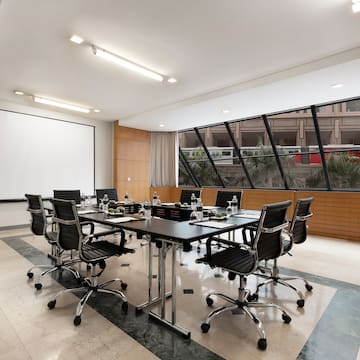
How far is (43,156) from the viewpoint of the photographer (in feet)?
20.6

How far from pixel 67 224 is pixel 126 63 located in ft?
7.98

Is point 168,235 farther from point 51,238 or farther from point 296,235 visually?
point 51,238

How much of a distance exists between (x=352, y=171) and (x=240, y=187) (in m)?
2.83

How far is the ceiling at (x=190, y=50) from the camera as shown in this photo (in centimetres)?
262

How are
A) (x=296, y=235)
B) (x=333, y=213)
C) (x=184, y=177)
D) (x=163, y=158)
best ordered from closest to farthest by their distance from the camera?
1. (x=296, y=235)
2. (x=333, y=213)
3. (x=163, y=158)
4. (x=184, y=177)

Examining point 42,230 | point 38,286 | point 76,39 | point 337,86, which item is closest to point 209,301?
point 38,286

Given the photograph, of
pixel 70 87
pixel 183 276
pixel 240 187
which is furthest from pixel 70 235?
pixel 240 187

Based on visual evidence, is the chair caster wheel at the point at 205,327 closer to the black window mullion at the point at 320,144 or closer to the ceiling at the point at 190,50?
the ceiling at the point at 190,50

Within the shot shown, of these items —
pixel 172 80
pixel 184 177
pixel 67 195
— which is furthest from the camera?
pixel 184 177

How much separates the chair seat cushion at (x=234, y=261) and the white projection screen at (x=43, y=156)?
5.38 metres

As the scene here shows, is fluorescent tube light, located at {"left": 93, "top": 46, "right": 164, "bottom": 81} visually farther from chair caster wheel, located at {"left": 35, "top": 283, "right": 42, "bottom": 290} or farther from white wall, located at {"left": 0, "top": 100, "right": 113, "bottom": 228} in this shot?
white wall, located at {"left": 0, "top": 100, "right": 113, "bottom": 228}

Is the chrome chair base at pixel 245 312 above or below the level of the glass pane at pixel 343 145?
below

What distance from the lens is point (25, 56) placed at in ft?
11.9

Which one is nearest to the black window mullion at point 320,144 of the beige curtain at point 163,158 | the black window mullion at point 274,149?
the black window mullion at point 274,149
